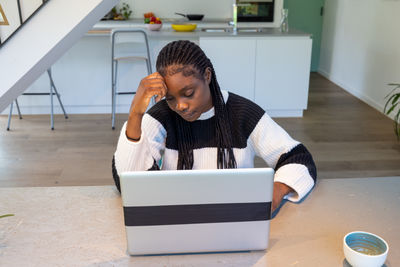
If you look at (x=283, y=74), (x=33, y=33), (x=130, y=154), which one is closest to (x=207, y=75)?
(x=130, y=154)

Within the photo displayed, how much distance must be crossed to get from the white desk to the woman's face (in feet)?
1.14

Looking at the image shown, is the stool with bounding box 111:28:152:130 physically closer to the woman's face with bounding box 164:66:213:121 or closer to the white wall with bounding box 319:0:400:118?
the white wall with bounding box 319:0:400:118

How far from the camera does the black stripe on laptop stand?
0.88m

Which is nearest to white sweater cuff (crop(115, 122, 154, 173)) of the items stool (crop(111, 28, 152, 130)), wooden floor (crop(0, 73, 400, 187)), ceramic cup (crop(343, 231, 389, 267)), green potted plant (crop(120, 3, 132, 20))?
ceramic cup (crop(343, 231, 389, 267))

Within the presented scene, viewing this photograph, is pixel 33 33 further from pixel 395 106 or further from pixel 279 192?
pixel 395 106

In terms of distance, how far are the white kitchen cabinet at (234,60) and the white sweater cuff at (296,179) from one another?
299cm

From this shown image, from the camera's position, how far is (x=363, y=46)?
4.86m

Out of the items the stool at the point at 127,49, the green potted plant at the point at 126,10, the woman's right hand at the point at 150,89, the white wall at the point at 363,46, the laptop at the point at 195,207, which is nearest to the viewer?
the laptop at the point at 195,207

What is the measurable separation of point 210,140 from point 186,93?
240 mm

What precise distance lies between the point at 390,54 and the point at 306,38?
96 cm

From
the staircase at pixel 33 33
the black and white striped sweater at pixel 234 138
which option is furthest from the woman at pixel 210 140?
the staircase at pixel 33 33

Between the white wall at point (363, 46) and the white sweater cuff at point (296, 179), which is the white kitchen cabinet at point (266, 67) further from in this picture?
the white sweater cuff at point (296, 179)

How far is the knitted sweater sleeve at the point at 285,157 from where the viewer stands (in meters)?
1.18

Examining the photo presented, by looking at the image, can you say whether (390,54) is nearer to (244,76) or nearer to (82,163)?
(244,76)
